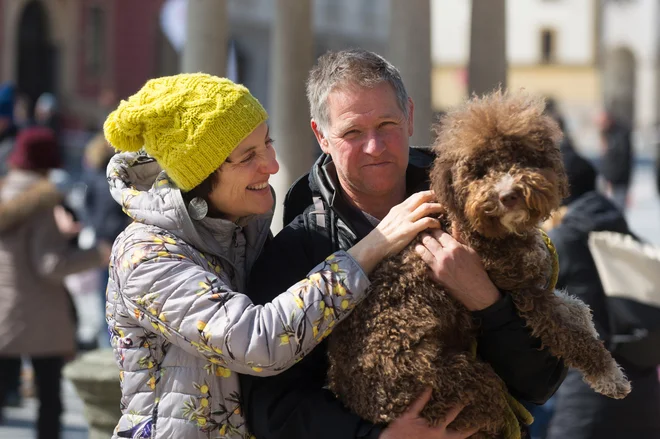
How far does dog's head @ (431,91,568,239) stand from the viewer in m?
2.88

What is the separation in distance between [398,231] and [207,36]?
4.13 metres

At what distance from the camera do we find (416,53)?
6574mm

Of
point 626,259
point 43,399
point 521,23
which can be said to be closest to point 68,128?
point 43,399

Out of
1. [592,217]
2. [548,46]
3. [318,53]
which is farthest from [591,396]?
[548,46]

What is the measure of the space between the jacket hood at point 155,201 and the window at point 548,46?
63774 millimetres

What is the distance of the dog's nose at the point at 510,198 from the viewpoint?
2.86 metres

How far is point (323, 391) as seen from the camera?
3.20 metres

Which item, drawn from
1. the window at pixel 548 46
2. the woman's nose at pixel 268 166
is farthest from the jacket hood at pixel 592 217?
the window at pixel 548 46

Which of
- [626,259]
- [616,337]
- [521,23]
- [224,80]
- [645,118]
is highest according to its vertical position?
[224,80]

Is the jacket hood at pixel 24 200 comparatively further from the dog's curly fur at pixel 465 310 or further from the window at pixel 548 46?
the window at pixel 548 46

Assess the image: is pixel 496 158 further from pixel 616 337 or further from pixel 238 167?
pixel 616 337

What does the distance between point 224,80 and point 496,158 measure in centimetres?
95

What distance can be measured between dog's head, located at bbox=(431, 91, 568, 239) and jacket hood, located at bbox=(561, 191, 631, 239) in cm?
237

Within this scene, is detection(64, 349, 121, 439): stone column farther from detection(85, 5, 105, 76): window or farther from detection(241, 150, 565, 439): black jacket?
detection(85, 5, 105, 76): window
